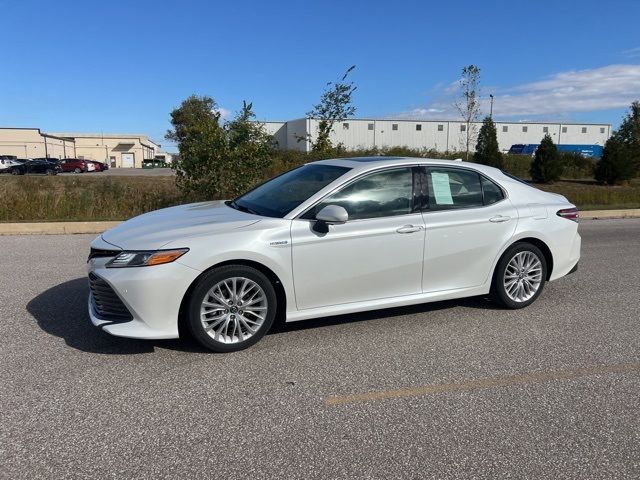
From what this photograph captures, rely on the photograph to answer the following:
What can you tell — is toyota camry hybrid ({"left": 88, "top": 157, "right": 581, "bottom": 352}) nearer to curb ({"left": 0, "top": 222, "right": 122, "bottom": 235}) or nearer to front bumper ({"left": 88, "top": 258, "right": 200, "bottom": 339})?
front bumper ({"left": 88, "top": 258, "right": 200, "bottom": 339})

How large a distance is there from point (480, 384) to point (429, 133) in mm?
75114

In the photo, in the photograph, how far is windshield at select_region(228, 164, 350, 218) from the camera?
15.5 ft

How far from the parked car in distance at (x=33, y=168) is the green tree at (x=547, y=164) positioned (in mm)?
42313

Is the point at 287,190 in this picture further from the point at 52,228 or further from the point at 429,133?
the point at 429,133

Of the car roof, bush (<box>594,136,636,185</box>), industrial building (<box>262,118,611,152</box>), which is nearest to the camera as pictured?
the car roof

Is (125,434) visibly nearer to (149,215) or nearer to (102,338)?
(102,338)

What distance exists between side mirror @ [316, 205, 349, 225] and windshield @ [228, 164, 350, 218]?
0.33 metres

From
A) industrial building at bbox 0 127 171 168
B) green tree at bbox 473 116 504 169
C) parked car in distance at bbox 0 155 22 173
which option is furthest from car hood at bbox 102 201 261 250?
industrial building at bbox 0 127 171 168

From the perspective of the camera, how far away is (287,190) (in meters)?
5.11

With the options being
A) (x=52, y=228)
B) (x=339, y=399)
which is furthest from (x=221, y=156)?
(x=339, y=399)

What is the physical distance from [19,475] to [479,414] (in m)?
2.67

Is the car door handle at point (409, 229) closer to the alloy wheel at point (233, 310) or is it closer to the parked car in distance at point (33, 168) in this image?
the alloy wheel at point (233, 310)

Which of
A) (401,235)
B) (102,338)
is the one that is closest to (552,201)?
(401,235)

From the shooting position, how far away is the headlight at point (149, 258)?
4.04 metres
